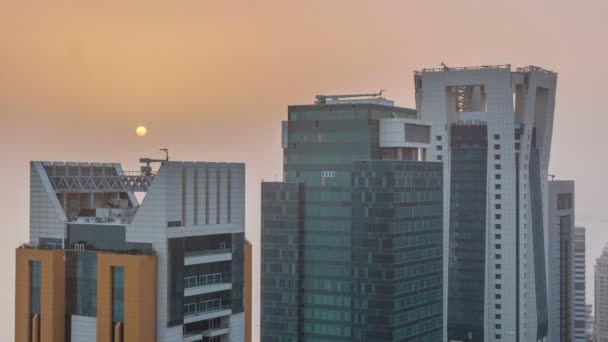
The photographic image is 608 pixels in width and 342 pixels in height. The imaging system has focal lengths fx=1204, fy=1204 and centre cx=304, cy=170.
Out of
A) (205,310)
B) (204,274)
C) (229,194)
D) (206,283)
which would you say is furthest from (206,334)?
(229,194)

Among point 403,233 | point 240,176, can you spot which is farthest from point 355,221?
point 240,176

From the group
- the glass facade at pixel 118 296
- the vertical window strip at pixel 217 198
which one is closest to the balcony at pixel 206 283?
the vertical window strip at pixel 217 198

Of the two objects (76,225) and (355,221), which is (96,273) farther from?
(355,221)

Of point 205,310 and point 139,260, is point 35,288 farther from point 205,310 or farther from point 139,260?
point 205,310

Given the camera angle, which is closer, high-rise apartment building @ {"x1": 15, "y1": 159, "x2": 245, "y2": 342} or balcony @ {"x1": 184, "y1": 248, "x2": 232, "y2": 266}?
high-rise apartment building @ {"x1": 15, "y1": 159, "x2": 245, "y2": 342}

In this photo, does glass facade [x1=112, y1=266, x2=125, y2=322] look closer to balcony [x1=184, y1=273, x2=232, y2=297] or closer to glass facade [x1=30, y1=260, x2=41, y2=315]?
balcony [x1=184, y1=273, x2=232, y2=297]

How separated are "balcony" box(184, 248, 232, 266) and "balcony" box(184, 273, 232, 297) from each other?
121 cm

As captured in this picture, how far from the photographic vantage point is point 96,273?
300 ft

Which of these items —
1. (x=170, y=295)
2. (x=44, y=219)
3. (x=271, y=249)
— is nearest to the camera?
(x=170, y=295)

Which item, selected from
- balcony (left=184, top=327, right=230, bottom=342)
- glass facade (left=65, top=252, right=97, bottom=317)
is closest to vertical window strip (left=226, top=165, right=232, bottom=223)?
balcony (left=184, top=327, right=230, bottom=342)

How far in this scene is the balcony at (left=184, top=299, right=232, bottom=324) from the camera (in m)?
91.7

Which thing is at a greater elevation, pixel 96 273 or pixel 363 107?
pixel 363 107

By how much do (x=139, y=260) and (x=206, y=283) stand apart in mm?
7212

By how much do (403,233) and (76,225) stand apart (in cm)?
6118
